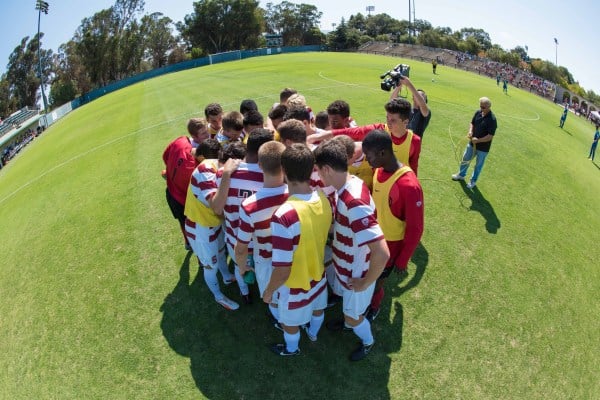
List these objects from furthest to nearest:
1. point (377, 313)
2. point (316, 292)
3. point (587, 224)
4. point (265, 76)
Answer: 1. point (265, 76)
2. point (587, 224)
3. point (377, 313)
4. point (316, 292)

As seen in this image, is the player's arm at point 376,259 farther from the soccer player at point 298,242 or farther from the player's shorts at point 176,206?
the player's shorts at point 176,206

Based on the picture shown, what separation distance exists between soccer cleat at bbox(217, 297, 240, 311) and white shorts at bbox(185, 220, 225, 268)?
0.57 m

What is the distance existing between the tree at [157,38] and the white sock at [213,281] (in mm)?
69550

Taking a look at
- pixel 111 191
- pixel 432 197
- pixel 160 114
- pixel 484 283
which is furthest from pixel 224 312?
pixel 160 114

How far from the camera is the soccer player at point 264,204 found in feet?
10.6

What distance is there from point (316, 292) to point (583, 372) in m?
3.48

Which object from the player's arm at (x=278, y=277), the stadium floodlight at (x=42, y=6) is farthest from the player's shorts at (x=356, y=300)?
the stadium floodlight at (x=42, y=6)

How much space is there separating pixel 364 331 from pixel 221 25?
70.2 meters

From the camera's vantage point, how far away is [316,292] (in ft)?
11.9

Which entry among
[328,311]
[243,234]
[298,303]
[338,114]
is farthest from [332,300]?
[338,114]

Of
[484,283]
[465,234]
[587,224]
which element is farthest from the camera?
[587,224]

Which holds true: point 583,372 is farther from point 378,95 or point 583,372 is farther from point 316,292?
point 378,95

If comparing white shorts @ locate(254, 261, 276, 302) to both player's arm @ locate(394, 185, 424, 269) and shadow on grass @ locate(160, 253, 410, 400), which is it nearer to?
shadow on grass @ locate(160, 253, 410, 400)

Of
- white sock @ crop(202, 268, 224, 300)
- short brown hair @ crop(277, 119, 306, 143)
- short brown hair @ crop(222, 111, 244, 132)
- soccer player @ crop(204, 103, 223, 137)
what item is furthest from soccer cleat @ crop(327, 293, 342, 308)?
soccer player @ crop(204, 103, 223, 137)
